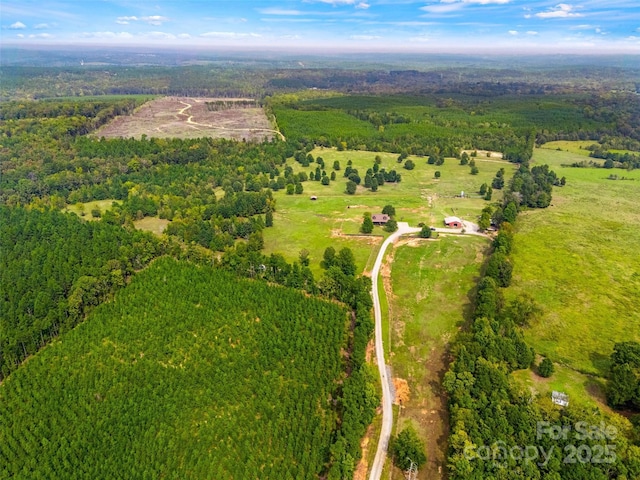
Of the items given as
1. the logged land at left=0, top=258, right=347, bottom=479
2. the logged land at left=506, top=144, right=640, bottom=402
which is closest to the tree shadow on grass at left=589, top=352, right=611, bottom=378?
the logged land at left=506, top=144, right=640, bottom=402

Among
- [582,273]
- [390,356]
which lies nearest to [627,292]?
[582,273]

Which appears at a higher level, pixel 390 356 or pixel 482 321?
pixel 482 321

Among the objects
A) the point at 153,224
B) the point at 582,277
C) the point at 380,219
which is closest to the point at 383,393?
the point at 582,277

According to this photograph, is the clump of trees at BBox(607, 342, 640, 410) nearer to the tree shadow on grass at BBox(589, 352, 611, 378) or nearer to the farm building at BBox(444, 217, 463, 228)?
the tree shadow on grass at BBox(589, 352, 611, 378)

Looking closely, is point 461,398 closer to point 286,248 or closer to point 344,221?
point 286,248

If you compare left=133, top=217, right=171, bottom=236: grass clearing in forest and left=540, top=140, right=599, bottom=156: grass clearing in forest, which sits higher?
left=540, top=140, right=599, bottom=156: grass clearing in forest

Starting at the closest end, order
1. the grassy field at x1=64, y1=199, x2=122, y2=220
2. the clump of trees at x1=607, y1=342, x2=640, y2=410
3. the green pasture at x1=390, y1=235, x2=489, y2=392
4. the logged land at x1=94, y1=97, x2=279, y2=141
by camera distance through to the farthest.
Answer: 1. the clump of trees at x1=607, y1=342, x2=640, y2=410
2. the green pasture at x1=390, y1=235, x2=489, y2=392
3. the grassy field at x1=64, y1=199, x2=122, y2=220
4. the logged land at x1=94, y1=97, x2=279, y2=141
